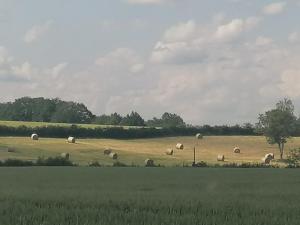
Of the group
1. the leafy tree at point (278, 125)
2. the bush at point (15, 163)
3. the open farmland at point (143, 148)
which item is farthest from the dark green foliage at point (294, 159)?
the bush at point (15, 163)

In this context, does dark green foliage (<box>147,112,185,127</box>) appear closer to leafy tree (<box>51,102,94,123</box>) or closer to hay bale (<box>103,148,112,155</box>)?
leafy tree (<box>51,102,94,123</box>)

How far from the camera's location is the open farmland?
76.0 metres

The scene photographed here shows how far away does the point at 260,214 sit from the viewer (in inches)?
614

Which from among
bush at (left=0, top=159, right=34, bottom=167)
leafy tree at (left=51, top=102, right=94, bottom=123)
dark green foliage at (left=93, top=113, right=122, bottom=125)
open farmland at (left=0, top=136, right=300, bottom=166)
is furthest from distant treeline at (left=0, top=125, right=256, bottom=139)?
leafy tree at (left=51, top=102, right=94, bottom=123)

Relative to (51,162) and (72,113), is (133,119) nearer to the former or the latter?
(72,113)

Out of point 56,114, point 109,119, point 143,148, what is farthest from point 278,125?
point 56,114

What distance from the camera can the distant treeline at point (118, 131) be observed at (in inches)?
3844

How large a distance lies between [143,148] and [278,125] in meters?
21.5

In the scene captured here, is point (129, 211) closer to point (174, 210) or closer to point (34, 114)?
→ point (174, 210)

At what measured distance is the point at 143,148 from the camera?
90.8 m

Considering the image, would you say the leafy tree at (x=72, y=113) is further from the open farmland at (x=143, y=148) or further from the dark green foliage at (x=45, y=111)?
the open farmland at (x=143, y=148)

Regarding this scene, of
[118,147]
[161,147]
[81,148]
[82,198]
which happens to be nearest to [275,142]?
[161,147]

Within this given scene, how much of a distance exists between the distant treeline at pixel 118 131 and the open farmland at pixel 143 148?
360cm

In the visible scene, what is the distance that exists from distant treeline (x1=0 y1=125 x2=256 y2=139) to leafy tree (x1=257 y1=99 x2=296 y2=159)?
46.1ft
